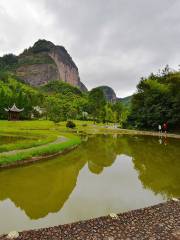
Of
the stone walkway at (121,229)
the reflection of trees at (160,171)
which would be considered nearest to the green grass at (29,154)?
the reflection of trees at (160,171)

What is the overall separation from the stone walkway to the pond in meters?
1.02

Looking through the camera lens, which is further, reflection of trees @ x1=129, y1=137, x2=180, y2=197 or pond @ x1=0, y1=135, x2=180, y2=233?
reflection of trees @ x1=129, y1=137, x2=180, y2=197

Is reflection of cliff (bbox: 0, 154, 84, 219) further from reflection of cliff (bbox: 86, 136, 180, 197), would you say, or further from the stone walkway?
reflection of cliff (bbox: 86, 136, 180, 197)

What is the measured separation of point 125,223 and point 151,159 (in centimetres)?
1315

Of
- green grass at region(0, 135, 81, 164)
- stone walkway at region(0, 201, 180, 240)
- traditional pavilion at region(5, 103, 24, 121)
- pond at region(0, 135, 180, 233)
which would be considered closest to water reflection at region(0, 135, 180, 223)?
pond at region(0, 135, 180, 233)

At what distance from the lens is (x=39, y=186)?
11.6 m

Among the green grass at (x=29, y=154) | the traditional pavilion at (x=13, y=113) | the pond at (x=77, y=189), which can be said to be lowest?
the pond at (x=77, y=189)

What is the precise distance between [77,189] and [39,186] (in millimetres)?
1747

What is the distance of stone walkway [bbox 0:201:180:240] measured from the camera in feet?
20.8

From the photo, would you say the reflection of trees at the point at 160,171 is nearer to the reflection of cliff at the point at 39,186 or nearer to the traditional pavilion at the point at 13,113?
the reflection of cliff at the point at 39,186

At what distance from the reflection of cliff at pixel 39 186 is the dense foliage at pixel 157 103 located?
3232 centimetres

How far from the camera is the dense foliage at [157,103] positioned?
4509 cm

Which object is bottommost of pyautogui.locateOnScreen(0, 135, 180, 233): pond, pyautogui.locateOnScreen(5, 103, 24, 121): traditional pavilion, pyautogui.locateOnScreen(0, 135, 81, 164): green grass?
pyautogui.locateOnScreen(0, 135, 180, 233): pond

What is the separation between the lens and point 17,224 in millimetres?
7566
